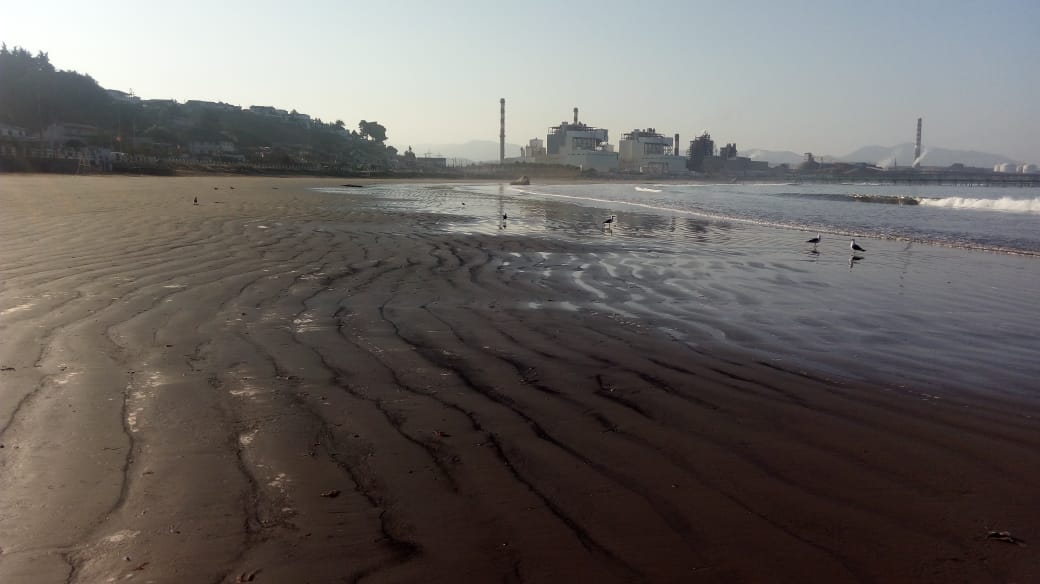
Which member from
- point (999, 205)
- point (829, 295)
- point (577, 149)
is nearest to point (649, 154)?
point (577, 149)

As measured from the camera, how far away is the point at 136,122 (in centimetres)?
8688

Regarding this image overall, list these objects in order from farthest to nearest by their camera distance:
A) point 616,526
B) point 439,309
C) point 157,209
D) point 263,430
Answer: point 157,209 < point 439,309 < point 263,430 < point 616,526

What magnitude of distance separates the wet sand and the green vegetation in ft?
220

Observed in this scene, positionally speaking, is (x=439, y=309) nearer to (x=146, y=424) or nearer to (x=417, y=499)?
(x=146, y=424)

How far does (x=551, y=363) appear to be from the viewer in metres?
5.11

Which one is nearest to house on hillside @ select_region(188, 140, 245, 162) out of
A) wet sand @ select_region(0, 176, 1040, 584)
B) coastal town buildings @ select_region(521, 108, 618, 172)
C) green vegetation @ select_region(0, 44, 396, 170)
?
green vegetation @ select_region(0, 44, 396, 170)

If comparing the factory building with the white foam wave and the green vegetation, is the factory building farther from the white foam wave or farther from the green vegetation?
the white foam wave

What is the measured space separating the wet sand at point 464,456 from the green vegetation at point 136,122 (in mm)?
67191

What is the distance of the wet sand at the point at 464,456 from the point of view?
2473mm

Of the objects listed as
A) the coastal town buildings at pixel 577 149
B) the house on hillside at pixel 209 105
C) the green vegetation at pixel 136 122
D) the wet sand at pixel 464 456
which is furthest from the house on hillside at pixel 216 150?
the wet sand at pixel 464 456

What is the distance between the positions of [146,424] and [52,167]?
52.6 meters

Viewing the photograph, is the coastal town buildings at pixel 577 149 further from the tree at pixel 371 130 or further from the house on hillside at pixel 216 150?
the house on hillside at pixel 216 150

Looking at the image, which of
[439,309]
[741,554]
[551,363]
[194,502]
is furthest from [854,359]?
[194,502]

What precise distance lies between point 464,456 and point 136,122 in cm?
10054
